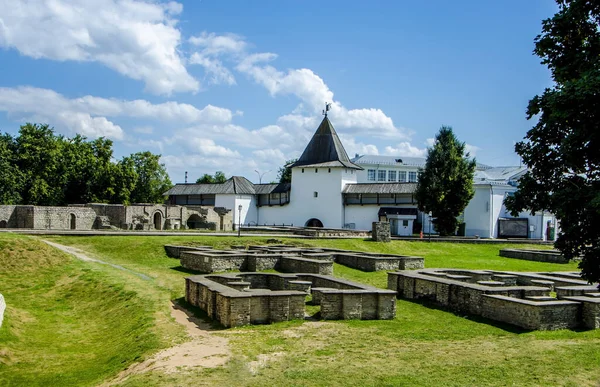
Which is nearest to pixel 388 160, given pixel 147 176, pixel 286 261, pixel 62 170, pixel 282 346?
pixel 147 176

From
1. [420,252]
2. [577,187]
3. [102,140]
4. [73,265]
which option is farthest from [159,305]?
[102,140]

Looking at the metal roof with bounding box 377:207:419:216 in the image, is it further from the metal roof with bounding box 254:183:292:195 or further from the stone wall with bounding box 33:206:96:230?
the stone wall with bounding box 33:206:96:230

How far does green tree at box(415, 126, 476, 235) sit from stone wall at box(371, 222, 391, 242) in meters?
10.6

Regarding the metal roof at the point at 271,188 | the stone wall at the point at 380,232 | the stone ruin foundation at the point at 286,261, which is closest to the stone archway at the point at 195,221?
the metal roof at the point at 271,188

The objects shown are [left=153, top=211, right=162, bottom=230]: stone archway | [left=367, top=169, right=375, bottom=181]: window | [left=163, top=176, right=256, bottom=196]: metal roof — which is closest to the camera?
[left=153, top=211, right=162, bottom=230]: stone archway

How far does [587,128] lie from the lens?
8211 mm

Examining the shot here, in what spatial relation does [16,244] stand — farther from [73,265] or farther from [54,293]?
[54,293]

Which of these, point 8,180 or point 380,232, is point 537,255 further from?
point 8,180

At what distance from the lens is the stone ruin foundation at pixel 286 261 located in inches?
784

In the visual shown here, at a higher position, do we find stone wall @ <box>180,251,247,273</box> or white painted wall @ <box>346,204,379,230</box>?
white painted wall @ <box>346,204,379,230</box>

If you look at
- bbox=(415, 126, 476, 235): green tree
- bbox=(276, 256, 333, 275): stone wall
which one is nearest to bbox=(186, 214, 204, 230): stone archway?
bbox=(415, 126, 476, 235): green tree

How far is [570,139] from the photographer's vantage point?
8383mm

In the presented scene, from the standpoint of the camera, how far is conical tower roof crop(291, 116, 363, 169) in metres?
55.8

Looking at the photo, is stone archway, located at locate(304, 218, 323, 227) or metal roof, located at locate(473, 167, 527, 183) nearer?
metal roof, located at locate(473, 167, 527, 183)
